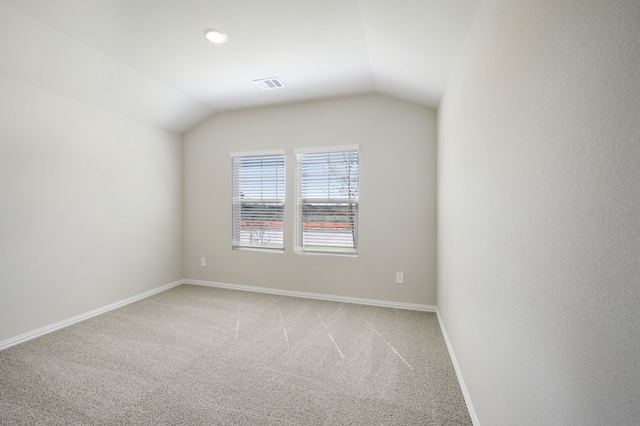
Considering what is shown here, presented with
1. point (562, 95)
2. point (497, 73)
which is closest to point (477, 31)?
point (497, 73)

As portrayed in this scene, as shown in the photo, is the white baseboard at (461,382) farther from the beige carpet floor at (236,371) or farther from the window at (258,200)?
the window at (258,200)

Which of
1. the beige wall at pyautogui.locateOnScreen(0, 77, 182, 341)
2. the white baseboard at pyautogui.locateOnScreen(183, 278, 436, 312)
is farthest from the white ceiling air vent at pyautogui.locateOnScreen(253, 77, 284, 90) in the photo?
the white baseboard at pyautogui.locateOnScreen(183, 278, 436, 312)

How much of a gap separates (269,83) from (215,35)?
99 centimetres

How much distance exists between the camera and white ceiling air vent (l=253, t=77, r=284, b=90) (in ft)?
10.4

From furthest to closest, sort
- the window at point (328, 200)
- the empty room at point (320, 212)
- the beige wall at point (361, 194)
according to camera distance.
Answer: the window at point (328, 200) < the beige wall at point (361, 194) < the empty room at point (320, 212)

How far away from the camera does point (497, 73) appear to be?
1.38 m

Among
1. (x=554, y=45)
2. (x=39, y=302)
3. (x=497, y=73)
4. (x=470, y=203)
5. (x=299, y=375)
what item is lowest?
(x=299, y=375)

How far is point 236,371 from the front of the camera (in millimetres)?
2203

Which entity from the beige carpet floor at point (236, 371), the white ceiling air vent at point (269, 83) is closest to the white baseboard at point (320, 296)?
the beige carpet floor at point (236, 371)

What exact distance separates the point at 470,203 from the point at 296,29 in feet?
6.04

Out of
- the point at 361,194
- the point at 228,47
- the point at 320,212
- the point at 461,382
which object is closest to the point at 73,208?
the point at 228,47

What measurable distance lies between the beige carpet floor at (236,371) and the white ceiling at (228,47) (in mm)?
2419

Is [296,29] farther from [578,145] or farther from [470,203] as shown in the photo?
[578,145]

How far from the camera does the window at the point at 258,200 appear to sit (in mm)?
4117
